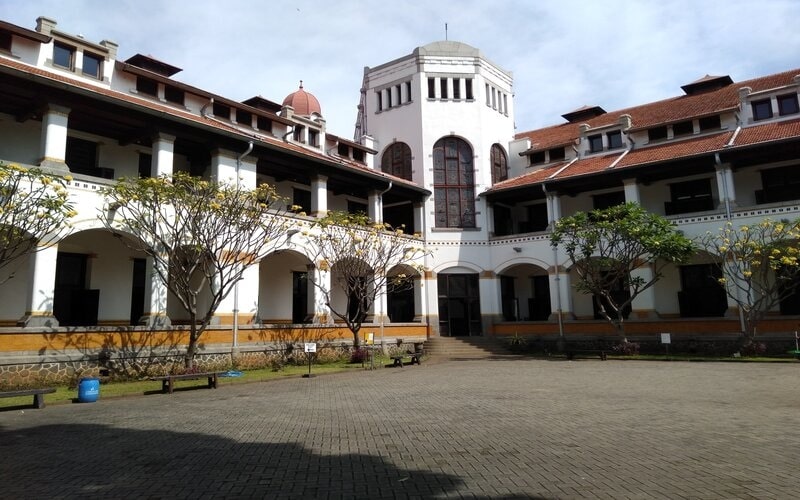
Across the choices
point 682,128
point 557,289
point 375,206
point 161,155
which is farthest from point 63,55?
point 682,128

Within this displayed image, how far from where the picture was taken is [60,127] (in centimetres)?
1662

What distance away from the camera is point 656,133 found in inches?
1158

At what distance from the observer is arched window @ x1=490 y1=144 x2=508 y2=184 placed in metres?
33.8

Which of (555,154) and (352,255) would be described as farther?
A: (555,154)

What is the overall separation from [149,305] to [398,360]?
906cm

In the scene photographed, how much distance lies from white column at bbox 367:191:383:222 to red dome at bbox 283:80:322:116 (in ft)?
33.1

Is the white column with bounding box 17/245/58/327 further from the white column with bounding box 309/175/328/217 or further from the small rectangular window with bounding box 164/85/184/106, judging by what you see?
the white column with bounding box 309/175/328/217

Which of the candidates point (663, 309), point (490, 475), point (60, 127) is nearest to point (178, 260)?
point (60, 127)

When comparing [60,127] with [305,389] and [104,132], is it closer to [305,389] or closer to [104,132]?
[104,132]

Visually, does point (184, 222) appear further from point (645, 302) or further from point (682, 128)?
point (682, 128)

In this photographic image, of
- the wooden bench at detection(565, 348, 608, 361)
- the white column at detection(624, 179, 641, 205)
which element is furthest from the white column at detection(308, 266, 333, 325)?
the white column at detection(624, 179, 641, 205)

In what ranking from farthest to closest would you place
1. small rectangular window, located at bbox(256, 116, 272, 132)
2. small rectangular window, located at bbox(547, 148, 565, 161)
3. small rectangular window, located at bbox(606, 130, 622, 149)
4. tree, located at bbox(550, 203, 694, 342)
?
small rectangular window, located at bbox(547, 148, 565, 161), small rectangular window, located at bbox(606, 130, 622, 149), small rectangular window, located at bbox(256, 116, 272, 132), tree, located at bbox(550, 203, 694, 342)

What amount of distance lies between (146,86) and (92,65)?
2117mm

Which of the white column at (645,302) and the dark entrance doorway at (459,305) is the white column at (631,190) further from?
the dark entrance doorway at (459,305)
